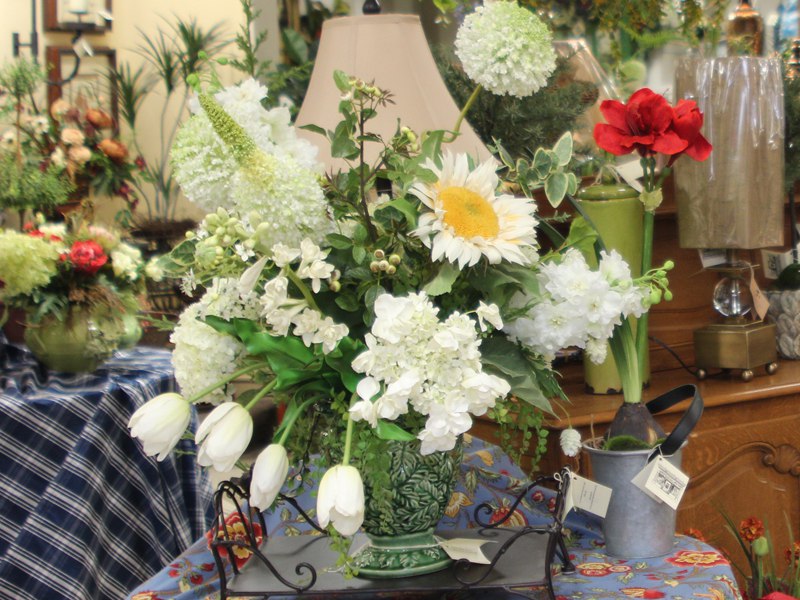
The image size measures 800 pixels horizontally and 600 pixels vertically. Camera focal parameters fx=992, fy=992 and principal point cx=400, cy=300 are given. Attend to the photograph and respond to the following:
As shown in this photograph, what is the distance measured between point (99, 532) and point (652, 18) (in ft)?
5.64

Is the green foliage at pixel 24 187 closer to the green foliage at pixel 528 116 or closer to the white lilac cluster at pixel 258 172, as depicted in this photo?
the green foliage at pixel 528 116

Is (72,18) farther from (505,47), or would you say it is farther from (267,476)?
(267,476)

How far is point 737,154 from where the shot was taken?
5.56 ft

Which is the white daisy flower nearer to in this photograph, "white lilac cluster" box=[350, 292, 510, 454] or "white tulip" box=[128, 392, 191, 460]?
"white lilac cluster" box=[350, 292, 510, 454]

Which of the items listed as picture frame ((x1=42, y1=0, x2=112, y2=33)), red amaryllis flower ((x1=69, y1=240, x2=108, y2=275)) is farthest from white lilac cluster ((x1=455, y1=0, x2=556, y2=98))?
picture frame ((x1=42, y1=0, x2=112, y2=33))

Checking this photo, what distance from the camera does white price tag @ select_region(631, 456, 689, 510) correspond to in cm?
112

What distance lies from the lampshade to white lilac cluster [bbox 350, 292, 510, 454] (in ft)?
3.37

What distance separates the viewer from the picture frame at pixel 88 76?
483 centimetres

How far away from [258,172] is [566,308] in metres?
0.31

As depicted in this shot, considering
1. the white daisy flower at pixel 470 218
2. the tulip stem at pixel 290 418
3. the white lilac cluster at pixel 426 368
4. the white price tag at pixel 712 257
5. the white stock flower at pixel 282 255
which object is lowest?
the white price tag at pixel 712 257

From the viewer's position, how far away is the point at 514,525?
49.6 inches

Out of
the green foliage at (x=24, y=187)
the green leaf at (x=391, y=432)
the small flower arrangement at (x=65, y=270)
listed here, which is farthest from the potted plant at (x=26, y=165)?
the green leaf at (x=391, y=432)

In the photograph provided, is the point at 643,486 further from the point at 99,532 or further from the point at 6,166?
the point at 6,166

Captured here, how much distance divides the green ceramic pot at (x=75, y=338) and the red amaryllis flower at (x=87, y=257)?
9 cm
